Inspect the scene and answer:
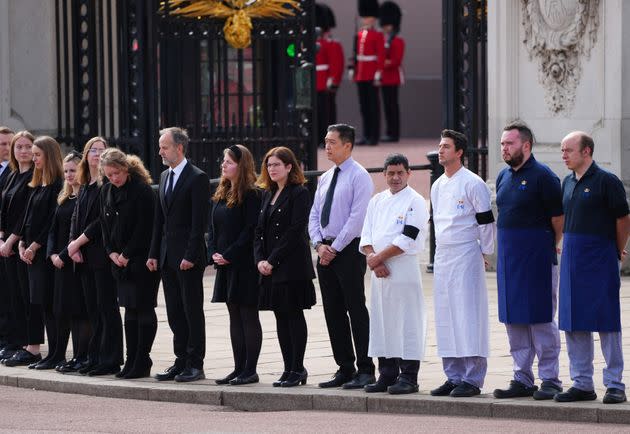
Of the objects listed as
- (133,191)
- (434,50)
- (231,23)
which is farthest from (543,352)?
(434,50)

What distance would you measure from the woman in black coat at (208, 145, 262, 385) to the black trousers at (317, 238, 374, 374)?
55cm

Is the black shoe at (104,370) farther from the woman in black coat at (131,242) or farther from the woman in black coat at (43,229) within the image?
the woman in black coat at (43,229)

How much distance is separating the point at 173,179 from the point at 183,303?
87 cm

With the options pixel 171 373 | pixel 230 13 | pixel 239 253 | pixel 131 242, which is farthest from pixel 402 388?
pixel 230 13

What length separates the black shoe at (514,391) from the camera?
1180 centimetres

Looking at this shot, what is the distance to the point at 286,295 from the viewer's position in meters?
12.7

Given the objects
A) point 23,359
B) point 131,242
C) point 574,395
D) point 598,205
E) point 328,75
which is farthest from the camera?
point 328,75

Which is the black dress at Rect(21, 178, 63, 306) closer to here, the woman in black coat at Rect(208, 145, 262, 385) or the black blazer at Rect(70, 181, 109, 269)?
the black blazer at Rect(70, 181, 109, 269)

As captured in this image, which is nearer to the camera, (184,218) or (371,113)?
(184,218)

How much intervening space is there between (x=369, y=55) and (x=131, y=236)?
21.2 m

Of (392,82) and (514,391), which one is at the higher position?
(392,82)

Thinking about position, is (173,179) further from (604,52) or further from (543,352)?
(604,52)

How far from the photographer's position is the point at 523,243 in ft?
39.1

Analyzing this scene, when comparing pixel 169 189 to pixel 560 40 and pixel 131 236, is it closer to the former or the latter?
pixel 131 236
